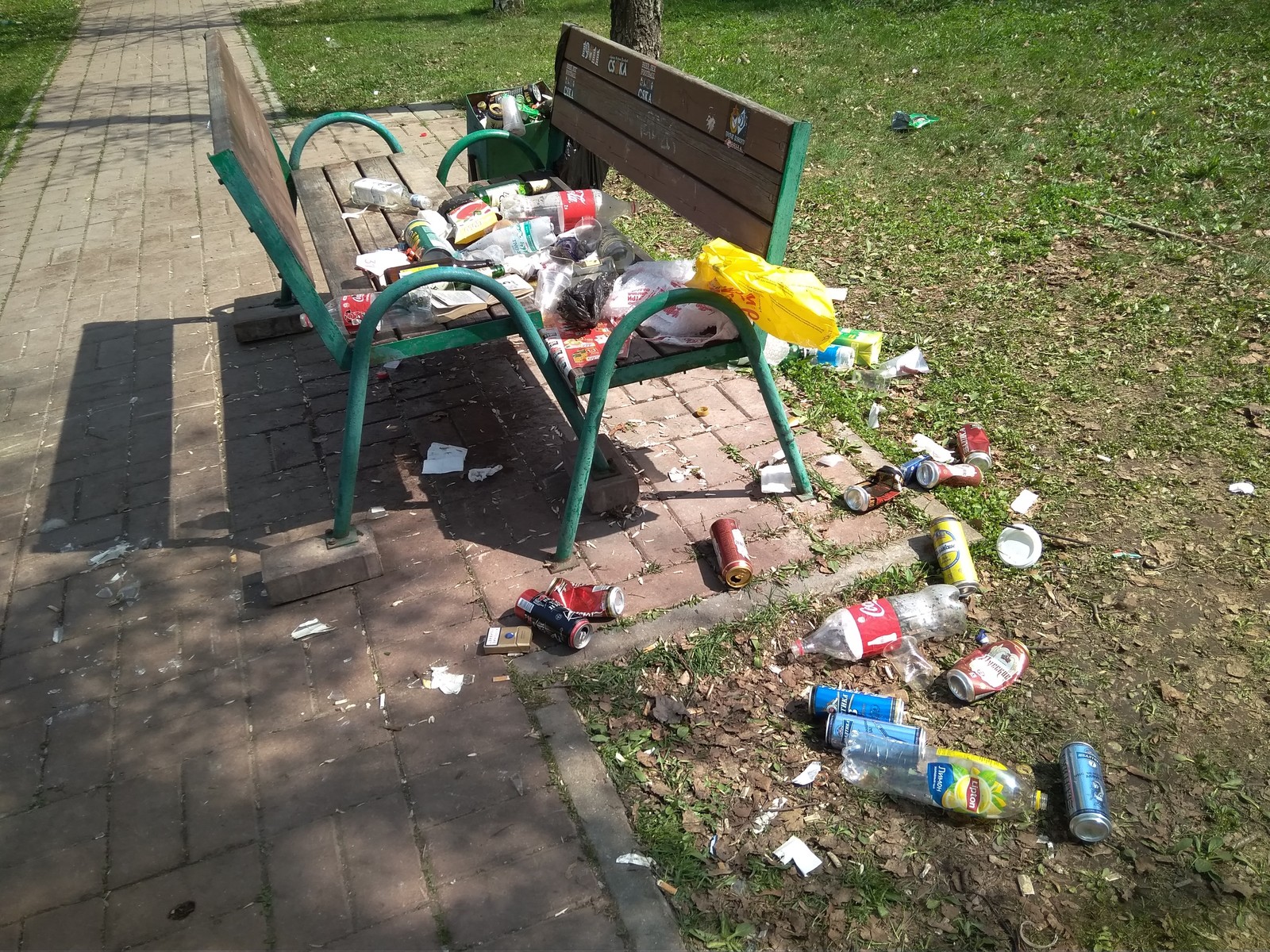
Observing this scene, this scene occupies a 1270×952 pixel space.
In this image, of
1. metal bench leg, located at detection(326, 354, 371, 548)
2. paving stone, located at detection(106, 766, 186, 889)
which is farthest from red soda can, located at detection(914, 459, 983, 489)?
paving stone, located at detection(106, 766, 186, 889)

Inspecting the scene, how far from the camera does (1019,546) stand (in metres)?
3.32

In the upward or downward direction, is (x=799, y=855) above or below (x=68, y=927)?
above

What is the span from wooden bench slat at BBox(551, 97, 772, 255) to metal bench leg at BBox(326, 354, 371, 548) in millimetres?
1449

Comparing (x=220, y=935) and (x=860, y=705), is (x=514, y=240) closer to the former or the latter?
(x=860, y=705)

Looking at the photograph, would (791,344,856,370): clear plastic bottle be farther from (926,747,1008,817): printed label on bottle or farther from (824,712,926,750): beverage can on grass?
(926,747,1008,817): printed label on bottle

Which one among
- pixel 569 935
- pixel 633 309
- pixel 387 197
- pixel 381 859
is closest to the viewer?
pixel 569 935

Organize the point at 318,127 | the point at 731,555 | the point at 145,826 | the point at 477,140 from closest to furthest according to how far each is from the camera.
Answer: the point at 145,826 < the point at 731,555 < the point at 318,127 < the point at 477,140

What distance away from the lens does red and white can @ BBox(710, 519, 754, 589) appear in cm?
316

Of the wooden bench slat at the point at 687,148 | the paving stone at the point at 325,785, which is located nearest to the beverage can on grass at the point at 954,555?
the wooden bench slat at the point at 687,148

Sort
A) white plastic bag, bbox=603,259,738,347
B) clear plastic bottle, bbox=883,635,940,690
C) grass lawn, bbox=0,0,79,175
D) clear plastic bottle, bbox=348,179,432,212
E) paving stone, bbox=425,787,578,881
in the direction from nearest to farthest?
paving stone, bbox=425,787,578,881
clear plastic bottle, bbox=883,635,940,690
white plastic bag, bbox=603,259,738,347
clear plastic bottle, bbox=348,179,432,212
grass lawn, bbox=0,0,79,175

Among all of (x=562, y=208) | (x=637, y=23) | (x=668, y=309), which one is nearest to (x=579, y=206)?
(x=562, y=208)

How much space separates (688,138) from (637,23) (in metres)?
4.10

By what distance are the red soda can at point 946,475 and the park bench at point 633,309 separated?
46 centimetres

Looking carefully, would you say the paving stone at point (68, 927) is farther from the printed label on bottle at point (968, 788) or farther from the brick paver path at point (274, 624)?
the printed label on bottle at point (968, 788)
